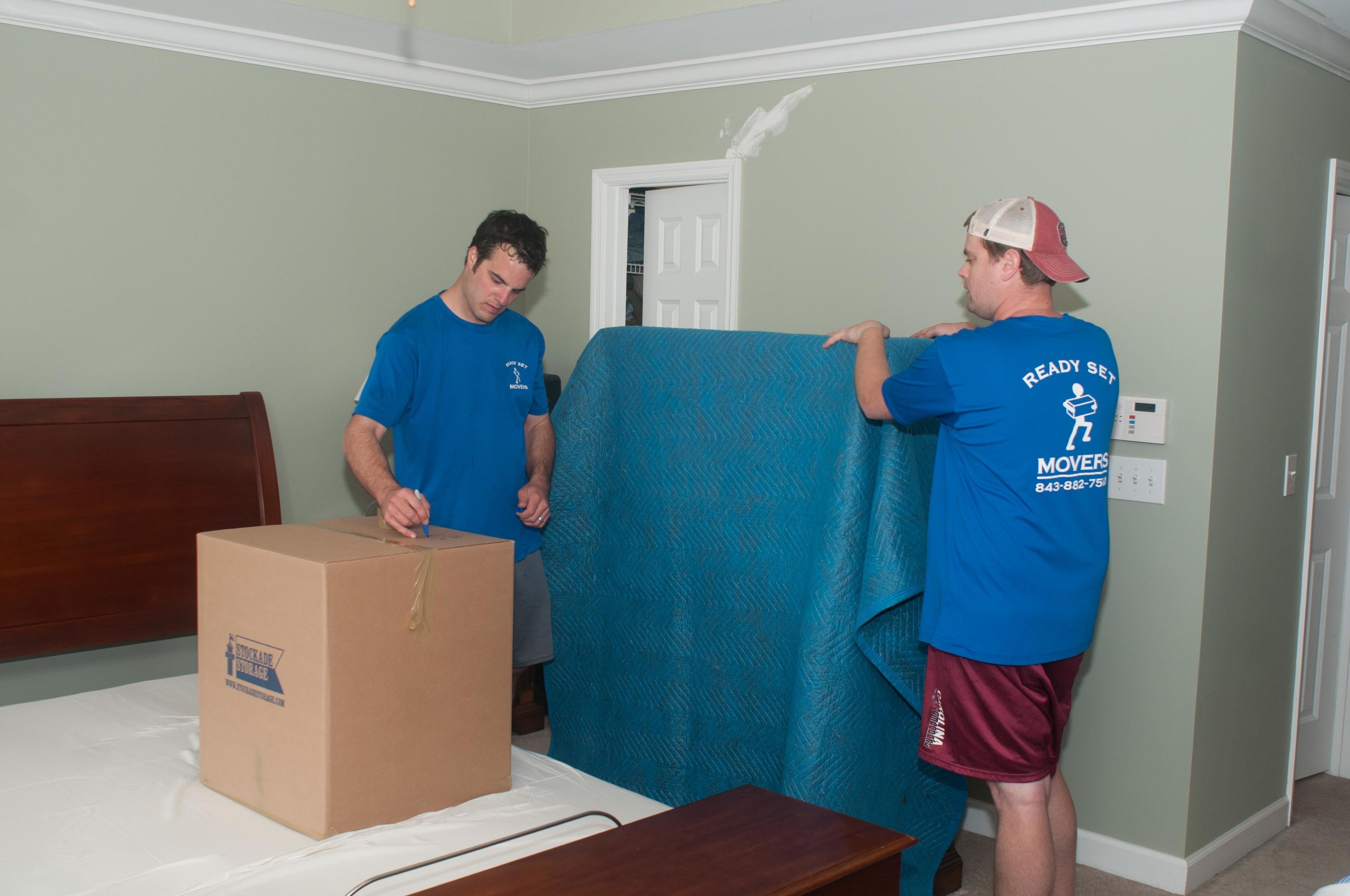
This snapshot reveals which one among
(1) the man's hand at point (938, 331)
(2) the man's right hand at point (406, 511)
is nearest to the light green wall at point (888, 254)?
(1) the man's hand at point (938, 331)

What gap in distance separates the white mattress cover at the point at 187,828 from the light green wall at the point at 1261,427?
6.05 feet

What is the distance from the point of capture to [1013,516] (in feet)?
7.38

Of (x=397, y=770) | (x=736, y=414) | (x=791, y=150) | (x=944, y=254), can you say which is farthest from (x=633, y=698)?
(x=791, y=150)

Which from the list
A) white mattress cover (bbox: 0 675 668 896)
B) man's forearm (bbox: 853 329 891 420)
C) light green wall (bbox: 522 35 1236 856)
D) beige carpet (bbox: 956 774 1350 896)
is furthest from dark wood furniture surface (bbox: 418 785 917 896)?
light green wall (bbox: 522 35 1236 856)

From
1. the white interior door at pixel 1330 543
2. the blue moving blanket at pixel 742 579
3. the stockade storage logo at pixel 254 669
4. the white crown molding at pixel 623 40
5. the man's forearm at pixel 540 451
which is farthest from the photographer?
the white interior door at pixel 1330 543

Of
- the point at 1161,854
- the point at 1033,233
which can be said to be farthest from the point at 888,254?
the point at 1161,854

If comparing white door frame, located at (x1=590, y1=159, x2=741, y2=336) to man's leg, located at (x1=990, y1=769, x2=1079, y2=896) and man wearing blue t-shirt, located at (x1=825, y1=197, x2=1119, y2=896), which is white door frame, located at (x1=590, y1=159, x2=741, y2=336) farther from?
man's leg, located at (x1=990, y1=769, x2=1079, y2=896)

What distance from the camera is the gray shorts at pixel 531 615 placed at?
3020 millimetres

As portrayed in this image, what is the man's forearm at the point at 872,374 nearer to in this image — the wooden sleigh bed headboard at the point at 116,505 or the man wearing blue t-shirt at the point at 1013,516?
the man wearing blue t-shirt at the point at 1013,516

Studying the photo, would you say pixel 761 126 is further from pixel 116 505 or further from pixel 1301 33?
pixel 116 505

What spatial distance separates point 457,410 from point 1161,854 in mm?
2229

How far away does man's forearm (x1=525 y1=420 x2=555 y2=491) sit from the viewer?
3.10 metres

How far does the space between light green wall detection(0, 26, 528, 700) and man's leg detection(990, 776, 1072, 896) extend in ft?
8.23

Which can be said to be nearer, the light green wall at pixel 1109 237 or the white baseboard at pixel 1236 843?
the light green wall at pixel 1109 237
